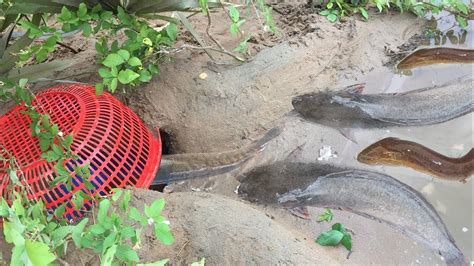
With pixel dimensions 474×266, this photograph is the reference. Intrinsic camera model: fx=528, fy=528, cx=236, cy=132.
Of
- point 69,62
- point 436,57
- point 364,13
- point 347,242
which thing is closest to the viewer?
point 347,242

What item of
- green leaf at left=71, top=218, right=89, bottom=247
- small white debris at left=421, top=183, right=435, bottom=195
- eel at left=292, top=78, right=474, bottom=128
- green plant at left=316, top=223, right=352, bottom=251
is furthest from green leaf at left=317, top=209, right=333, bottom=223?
green leaf at left=71, top=218, right=89, bottom=247

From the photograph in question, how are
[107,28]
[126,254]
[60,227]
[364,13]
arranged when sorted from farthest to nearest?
[364,13], [107,28], [60,227], [126,254]

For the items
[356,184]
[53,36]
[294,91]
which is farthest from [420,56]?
[53,36]

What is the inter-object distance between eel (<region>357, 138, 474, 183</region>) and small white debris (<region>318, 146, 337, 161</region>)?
142 mm

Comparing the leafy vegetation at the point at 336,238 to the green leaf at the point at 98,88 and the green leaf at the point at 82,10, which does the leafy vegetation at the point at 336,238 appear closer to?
the green leaf at the point at 98,88

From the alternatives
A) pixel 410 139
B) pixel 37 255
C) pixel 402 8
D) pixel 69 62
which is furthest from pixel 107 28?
pixel 402 8

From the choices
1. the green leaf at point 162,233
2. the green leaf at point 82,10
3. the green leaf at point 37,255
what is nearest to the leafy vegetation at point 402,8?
the green leaf at point 82,10

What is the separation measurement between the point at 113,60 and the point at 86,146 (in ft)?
1.50

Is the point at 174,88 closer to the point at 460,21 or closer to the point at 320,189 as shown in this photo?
the point at 320,189

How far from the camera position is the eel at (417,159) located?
8.80 feet

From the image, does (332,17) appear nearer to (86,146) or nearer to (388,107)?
(388,107)

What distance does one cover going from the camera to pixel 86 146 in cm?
237

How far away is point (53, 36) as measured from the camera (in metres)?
2.65

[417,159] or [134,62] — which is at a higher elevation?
[134,62]
